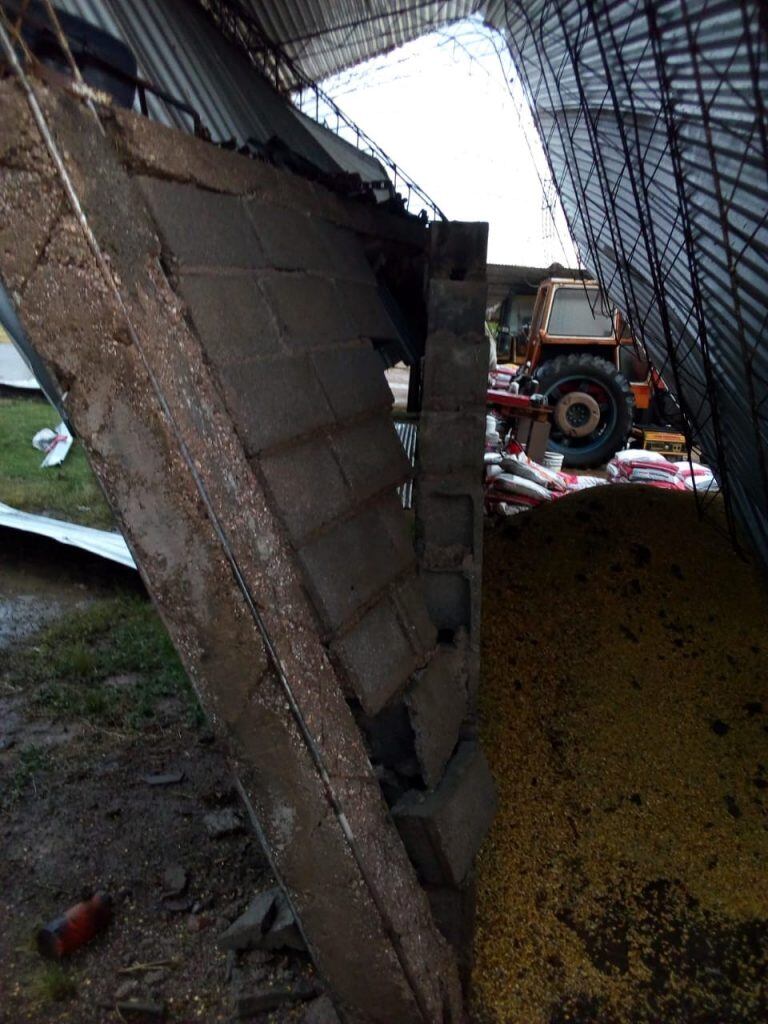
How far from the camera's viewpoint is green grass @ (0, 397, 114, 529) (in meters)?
6.98

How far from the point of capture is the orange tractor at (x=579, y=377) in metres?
10.3

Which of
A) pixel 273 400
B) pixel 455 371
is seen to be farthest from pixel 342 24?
pixel 273 400

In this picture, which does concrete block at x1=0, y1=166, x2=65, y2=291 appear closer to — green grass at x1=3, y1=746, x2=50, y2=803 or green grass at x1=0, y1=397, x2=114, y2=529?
green grass at x1=3, y1=746, x2=50, y2=803

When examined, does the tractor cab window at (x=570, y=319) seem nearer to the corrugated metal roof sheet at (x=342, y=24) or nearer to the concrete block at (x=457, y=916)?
the corrugated metal roof sheet at (x=342, y=24)

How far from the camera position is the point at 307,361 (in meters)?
2.11

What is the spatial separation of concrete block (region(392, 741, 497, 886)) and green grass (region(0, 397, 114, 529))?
435cm

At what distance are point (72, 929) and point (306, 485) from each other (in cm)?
161

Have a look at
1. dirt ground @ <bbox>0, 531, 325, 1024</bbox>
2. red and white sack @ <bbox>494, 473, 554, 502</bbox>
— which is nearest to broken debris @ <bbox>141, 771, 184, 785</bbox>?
dirt ground @ <bbox>0, 531, 325, 1024</bbox>

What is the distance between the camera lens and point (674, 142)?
2.51m

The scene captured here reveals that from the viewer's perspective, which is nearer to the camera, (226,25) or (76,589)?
(226,25)

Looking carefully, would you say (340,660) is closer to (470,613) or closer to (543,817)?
(470,613)

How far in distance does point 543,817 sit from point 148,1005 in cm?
130

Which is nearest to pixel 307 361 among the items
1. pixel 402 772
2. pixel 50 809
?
pixel 402 772

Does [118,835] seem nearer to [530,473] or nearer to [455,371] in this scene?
[455,371]
